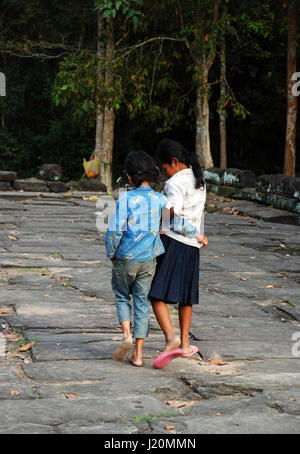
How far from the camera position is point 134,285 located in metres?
4.51

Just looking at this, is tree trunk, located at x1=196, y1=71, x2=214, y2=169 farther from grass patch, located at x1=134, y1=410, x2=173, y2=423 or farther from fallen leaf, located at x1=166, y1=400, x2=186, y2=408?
grass patch, located at x1=134, y1=410, x2=173, y2=423

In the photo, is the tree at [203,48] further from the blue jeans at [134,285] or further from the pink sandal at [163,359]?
the pink sandal at [163,359]

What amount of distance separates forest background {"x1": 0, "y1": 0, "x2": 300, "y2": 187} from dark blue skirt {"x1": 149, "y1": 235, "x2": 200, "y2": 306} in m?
9.67

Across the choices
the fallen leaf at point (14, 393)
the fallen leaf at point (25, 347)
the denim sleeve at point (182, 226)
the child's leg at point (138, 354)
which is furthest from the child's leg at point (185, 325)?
the fallen leaf at point (14, 393)

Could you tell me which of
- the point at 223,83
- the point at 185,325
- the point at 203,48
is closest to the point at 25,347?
the point at 185,325

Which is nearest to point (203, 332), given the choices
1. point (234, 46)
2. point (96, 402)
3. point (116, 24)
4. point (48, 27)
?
point (96, 402)

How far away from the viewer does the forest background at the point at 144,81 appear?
16.9 metres

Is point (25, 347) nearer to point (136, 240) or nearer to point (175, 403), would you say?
point (136, 240)

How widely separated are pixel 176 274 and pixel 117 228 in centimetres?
50

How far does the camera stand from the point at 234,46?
67.3ft

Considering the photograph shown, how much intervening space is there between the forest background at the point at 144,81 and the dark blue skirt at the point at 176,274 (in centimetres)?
967

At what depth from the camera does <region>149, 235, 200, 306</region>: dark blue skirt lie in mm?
4544

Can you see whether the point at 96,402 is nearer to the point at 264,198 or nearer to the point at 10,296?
the point at 10,296

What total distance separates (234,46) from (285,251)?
497 inches
